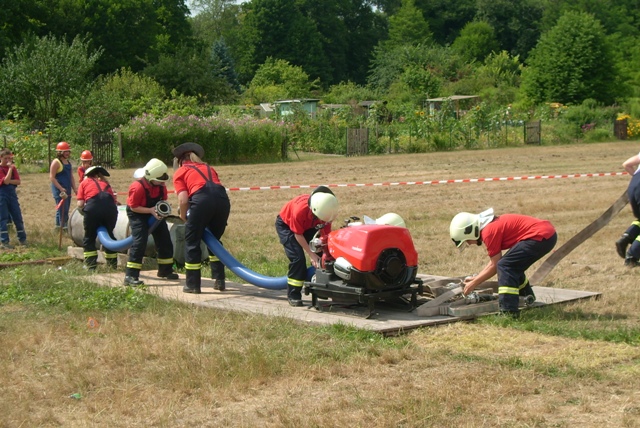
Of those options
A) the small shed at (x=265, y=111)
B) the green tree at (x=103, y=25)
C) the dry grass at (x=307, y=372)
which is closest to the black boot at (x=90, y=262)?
the dry grass at (x=307, y=372)

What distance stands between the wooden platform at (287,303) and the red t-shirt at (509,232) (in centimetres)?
76

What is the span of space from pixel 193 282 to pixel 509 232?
12.6ft

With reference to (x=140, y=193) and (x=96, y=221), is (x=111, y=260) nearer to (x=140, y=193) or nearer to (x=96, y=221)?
(x=96, y=221)

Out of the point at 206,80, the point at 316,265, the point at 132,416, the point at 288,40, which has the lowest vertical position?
the point at 132,416

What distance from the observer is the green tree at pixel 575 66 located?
212 ft

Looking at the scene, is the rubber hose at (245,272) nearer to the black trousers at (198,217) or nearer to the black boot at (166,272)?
the black trousers at (198,217)

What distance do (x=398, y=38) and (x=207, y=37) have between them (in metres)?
26.3

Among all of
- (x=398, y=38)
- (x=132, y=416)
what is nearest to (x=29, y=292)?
(x=132, y=416)

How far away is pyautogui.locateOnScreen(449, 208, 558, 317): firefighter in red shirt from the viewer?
8.99 meters

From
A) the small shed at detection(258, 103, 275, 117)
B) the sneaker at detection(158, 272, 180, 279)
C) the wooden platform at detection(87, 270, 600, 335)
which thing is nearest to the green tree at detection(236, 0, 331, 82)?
the small shed at detection(258, 103, 275, 117)

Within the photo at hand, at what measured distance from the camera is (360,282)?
29.3 ft

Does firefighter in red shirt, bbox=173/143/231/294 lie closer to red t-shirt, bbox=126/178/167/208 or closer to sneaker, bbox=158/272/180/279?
red t-shirt, bbox=126/178/167/208

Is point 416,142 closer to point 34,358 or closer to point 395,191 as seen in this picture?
point 395,191

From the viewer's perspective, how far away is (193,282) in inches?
420
